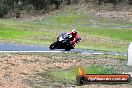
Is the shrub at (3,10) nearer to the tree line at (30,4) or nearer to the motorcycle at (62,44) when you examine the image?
→ the tree line at (30,4)

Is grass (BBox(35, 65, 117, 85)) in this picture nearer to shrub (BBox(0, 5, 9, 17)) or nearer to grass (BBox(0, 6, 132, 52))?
grass (BBox(0, 6, 132, 52))

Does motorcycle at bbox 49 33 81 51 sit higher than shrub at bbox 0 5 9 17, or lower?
higher

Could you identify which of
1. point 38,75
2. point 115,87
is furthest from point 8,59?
point 115,87

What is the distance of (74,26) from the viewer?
6297 centimetres

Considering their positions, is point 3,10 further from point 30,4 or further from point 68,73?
point 68,73

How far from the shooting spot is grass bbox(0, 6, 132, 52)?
39.7 meters

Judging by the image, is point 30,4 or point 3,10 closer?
point 3,10

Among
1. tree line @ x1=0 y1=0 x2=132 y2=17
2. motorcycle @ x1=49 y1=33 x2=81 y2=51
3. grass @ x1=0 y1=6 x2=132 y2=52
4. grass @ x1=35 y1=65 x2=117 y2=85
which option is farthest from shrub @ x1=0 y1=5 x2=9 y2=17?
grass @ x1=35 y1=65 x2=117 y2=85

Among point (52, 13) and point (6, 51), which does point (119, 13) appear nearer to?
point (52, 13)

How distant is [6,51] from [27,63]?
5.15 metres

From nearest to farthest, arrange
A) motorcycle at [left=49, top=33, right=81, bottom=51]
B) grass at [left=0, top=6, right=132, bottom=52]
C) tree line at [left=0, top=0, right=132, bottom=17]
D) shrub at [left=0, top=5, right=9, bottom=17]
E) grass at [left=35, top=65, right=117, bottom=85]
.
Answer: grass at [left=35, top=65, right=117, bottom=85], motorcycle at [left=49, top=33, right=81, bottom=51], grass at [left=0, top=6, right=132, bottom=52], shrub at [left=0, top=5, right=9, bottom=17], tree line at [left=0, top=0, right=132, bottom=17]

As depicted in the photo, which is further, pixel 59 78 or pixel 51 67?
pixel 51 67

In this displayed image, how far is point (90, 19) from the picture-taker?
71.1 m

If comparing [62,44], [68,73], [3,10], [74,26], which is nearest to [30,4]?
[3,10]
